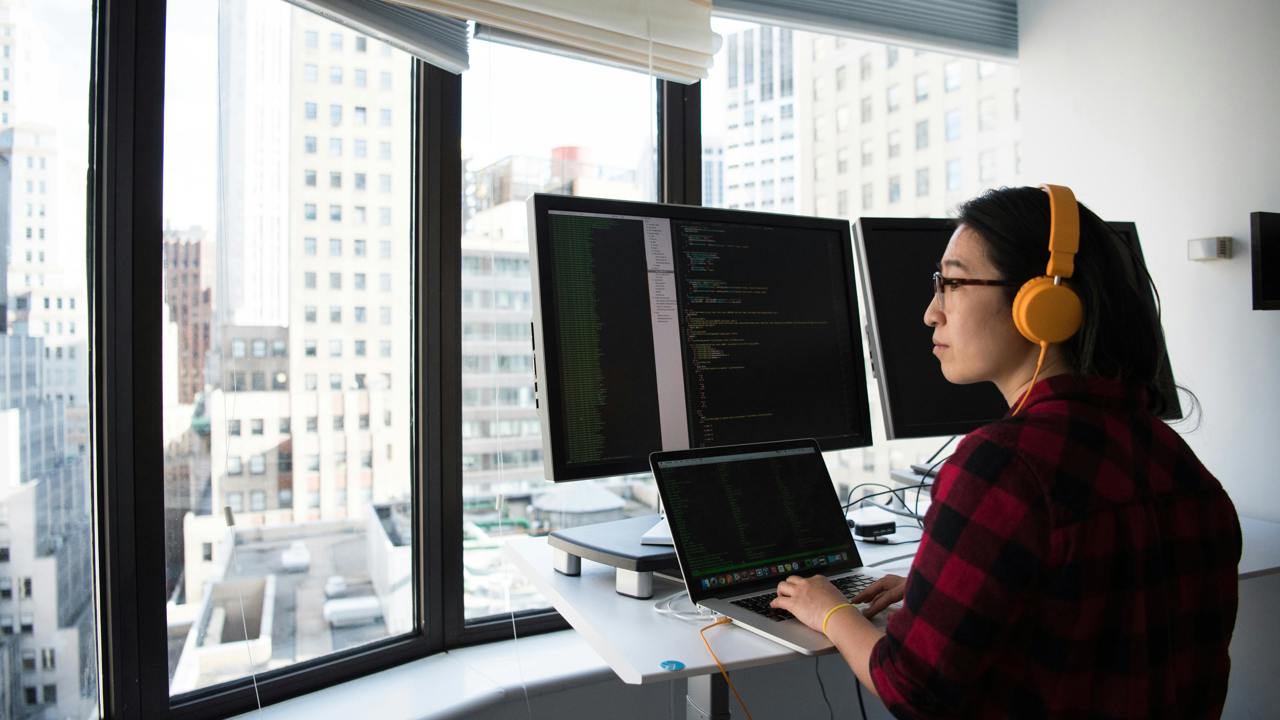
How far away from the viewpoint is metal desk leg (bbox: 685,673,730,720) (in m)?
1.16

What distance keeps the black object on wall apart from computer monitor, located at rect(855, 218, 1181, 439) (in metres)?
0.39

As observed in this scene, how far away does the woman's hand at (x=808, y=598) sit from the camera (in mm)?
1092

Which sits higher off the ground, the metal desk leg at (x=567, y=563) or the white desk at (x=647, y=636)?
the metal desk leg at (x=567, y=563)

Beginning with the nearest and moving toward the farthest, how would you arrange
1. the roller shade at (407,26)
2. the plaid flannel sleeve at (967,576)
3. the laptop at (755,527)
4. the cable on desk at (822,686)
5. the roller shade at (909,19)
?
the plaid flannel sleeve at (967,576) → the laptop at (755,527) → the roller shade at (407,26) → the cable on desk at (822,686) → the roller shade at (909,19)

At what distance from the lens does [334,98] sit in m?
1.71

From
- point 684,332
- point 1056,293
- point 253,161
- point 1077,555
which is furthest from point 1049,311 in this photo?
point 253,161

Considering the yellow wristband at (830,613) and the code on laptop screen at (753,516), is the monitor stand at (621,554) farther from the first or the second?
the yellow wristband at (830,613)

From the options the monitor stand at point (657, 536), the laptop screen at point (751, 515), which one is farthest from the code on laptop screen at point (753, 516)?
the monitor stand at point (657, 536)

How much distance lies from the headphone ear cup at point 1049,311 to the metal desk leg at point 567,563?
2.54 ft

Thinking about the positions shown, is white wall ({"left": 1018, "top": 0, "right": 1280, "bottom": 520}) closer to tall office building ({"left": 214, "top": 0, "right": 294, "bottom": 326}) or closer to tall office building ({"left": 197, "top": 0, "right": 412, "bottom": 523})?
tall office building ({"left": 197, "top": 0, "right": 412, "bottom": 523})

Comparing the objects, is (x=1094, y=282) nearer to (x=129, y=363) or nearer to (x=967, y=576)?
(x=967, y=576)

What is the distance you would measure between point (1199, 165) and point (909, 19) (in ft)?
2.85

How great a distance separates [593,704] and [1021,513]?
4.13 feet

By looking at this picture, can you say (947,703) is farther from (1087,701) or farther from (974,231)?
(974,231)
